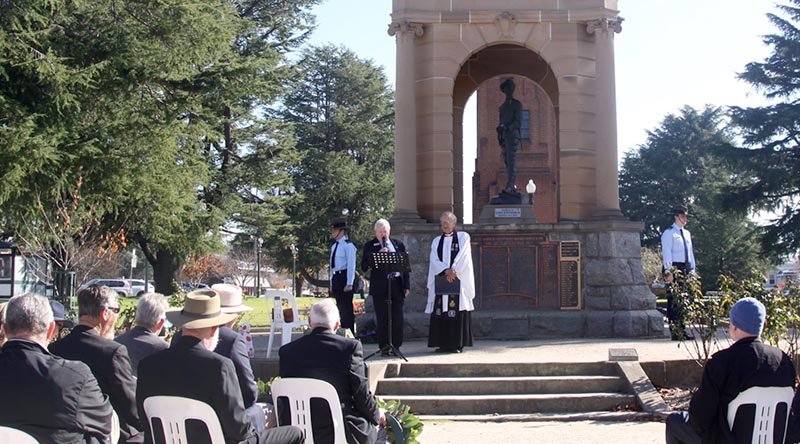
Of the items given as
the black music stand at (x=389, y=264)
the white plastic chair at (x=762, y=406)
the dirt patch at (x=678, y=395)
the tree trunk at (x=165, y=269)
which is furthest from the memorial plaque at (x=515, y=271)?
the tree trunk at (x=165, y=269)

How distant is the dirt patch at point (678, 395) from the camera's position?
9.56m

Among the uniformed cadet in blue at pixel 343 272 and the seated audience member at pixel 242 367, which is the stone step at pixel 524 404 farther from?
the seated audience member at pixel 242 367

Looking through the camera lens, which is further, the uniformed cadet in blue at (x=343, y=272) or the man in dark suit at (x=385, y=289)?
the uniformed cadet in blue at (x=343, y=272)

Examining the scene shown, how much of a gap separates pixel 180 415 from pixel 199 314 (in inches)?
28.1

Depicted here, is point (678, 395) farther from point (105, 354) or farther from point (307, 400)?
point (105, 354)

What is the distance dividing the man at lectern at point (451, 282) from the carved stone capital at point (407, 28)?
454 centimetres

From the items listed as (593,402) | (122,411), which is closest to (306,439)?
(122,411)

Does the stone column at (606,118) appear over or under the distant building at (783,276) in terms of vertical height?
over

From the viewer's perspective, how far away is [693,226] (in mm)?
45750

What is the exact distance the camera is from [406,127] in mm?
15430

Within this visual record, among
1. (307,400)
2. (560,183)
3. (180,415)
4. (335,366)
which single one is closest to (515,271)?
(560,183)

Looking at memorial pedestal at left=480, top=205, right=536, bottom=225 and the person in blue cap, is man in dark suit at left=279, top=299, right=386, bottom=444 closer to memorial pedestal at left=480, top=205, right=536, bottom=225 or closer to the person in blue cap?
the person in blue cap

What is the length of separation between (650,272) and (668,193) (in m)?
9.26

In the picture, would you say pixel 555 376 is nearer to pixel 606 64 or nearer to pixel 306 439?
pixel 306 439
